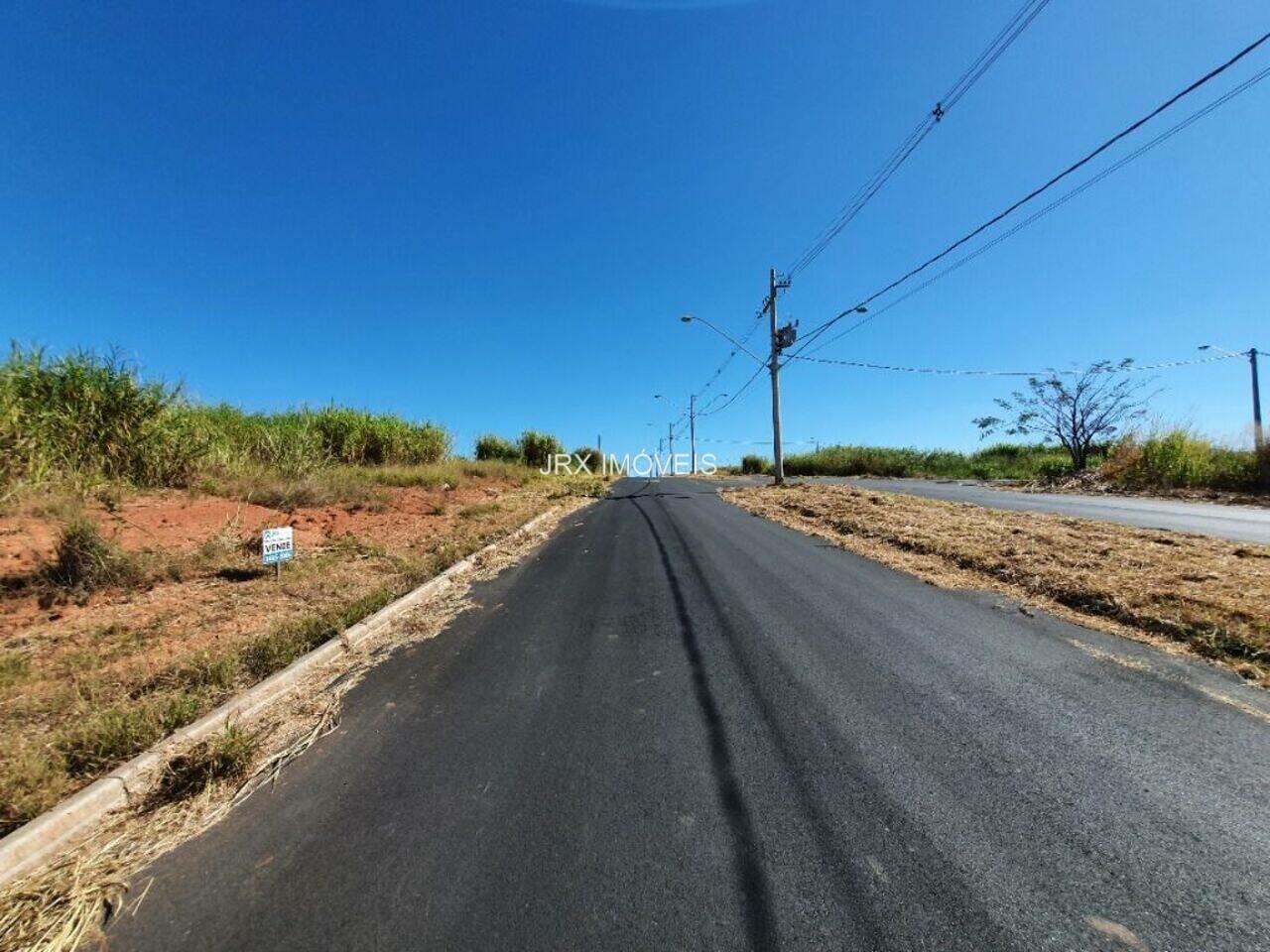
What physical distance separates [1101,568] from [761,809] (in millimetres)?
5706

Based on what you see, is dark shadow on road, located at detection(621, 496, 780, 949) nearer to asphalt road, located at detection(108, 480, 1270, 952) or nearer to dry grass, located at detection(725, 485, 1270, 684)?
asphalt road, located at detection(108, 480, 1270, 952)

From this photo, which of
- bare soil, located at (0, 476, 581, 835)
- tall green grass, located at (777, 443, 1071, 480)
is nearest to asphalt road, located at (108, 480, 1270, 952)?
bare soil, located at (0, 476, 581, 835)

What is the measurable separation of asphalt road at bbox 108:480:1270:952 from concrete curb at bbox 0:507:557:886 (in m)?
0.51

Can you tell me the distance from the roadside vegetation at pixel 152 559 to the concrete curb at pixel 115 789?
121mm

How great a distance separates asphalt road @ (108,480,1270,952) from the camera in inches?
68.7

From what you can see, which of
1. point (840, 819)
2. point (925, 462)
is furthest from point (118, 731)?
point (925, 462)

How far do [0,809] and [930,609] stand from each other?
6.15 m

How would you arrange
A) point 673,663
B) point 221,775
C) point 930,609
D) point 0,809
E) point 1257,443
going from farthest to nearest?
1. point 1257,443
2. point 930,609
3. point 673,663
4. point 221,775
5. point 0,809

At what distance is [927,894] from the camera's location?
1814 mm

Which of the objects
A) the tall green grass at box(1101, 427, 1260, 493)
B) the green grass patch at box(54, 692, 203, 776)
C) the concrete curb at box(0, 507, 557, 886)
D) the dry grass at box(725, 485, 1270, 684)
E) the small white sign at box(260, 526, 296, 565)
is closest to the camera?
the concrete curb at box(0, 507, 557, 886)

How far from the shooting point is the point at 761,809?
7.54ft

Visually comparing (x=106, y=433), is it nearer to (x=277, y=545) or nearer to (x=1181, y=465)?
(x=277, y=545)

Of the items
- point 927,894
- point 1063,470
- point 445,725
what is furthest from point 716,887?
point 1063,470

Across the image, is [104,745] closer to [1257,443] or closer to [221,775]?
[221,775]
